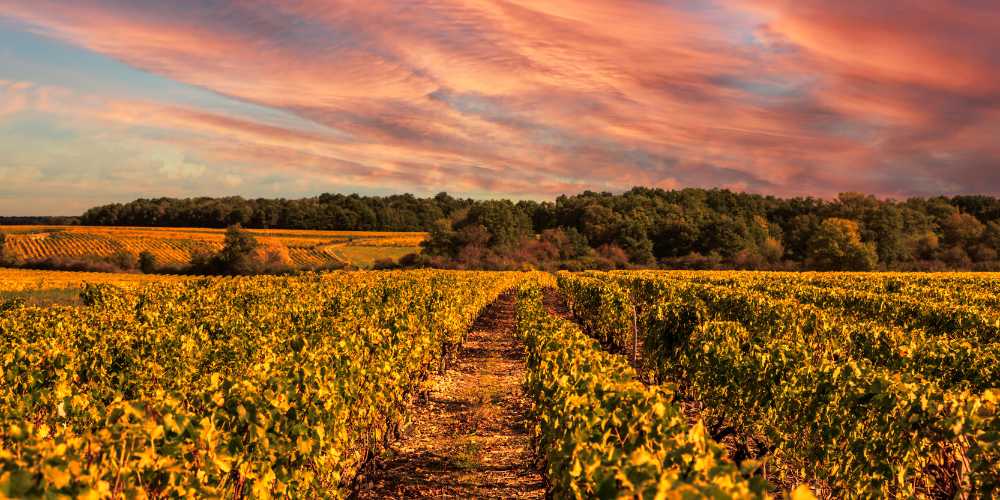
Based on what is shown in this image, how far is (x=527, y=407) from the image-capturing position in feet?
37.2

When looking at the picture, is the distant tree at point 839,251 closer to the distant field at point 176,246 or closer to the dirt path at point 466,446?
the distant field at point 176,246

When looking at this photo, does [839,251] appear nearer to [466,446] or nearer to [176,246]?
[466,446]

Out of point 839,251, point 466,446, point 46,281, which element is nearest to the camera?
point 466,446

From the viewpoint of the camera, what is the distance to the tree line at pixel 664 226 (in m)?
73.2

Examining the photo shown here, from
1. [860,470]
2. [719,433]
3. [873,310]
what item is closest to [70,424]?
[860,470]

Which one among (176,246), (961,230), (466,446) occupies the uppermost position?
(961,230)

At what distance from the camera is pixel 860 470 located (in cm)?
579

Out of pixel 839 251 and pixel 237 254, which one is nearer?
pixel 237 254

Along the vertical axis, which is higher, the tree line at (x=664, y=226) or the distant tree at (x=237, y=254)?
the tree line at (x=664, y=226)

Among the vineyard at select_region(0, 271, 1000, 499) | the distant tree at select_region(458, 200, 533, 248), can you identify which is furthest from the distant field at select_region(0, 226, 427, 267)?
the vineyard at select_region(0, 271, 1000, 499)

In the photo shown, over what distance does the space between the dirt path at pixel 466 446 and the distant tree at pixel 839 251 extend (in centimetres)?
6872

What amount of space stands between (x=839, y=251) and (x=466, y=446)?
7421cm

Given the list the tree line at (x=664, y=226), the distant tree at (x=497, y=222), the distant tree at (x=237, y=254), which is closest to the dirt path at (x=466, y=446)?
the distant tree at (x=237, y=254)

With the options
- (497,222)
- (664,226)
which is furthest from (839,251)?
(497,222)
